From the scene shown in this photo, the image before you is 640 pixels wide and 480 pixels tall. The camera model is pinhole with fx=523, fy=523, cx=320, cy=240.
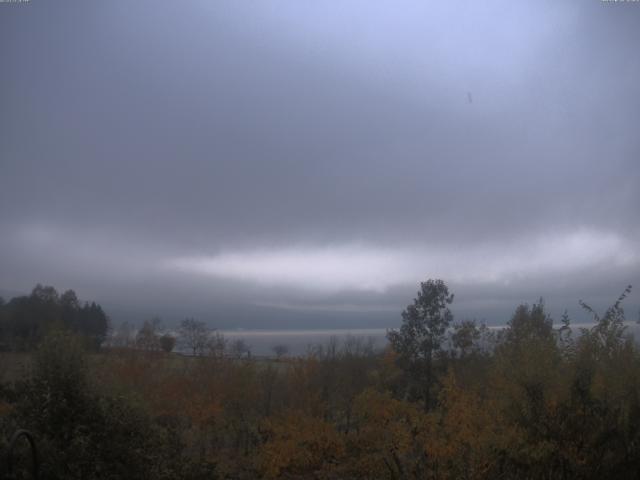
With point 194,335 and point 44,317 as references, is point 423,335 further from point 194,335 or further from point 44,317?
point 44,317

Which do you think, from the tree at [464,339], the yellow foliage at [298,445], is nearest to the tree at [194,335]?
the yellow foliage at [298,445]

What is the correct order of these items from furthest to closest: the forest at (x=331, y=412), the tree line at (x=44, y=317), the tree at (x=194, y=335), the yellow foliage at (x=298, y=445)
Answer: the tree at (x=194, y=335)
the tree line at (x=44, y=317)
the yellow foliage at (x=298, y=445)
the forest at (x=331, y=412)

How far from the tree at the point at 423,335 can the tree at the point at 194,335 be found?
1266cm

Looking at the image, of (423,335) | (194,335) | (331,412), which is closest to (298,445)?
(331,412)

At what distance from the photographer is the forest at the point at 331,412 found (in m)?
12.2

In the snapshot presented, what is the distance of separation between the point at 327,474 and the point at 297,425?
2869 millimetres

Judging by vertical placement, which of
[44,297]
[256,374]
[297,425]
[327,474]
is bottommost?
[327,474]

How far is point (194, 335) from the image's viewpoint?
38938 mm

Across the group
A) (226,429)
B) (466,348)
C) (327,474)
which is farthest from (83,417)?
(466,348)

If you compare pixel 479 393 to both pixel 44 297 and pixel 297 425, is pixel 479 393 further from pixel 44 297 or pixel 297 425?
pixel 44 297

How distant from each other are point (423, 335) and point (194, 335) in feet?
56.5

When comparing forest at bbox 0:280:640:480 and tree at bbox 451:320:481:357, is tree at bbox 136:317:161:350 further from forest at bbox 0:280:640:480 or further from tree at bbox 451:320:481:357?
tree at bbox 451:320:481:357

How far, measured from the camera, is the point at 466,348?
107ft

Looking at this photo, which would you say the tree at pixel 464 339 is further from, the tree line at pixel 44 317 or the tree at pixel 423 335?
the tree line at pixel 44 317
